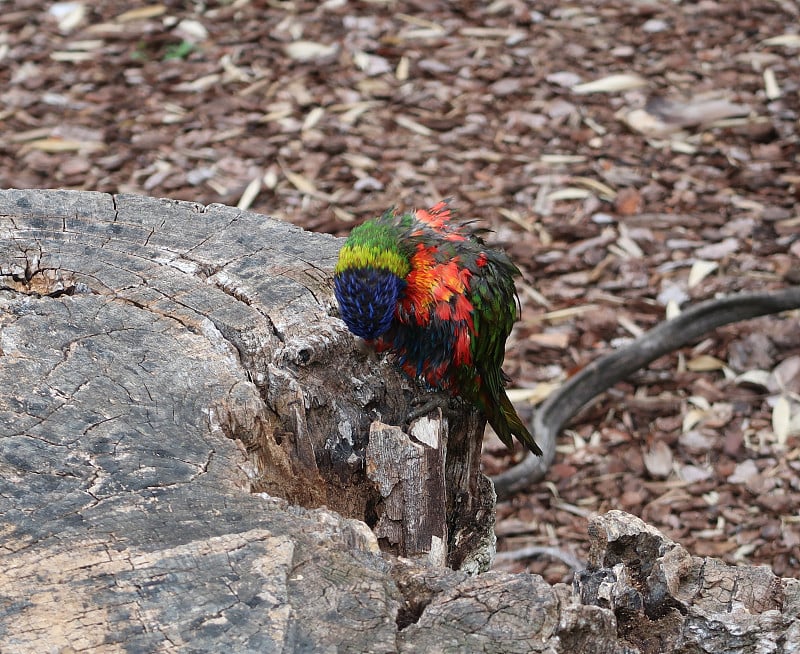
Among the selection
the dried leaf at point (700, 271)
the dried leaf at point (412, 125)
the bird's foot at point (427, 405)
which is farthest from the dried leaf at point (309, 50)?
the bird's foot at point (427, 405)

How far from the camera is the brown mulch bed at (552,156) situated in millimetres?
3434

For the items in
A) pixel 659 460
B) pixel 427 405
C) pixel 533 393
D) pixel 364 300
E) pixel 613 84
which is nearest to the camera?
pixel 364 300

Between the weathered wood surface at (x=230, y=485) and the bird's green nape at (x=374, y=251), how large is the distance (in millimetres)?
153

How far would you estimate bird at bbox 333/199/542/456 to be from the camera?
218cm

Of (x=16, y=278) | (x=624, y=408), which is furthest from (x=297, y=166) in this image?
(x=16, y=278)

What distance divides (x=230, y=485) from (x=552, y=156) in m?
3.48

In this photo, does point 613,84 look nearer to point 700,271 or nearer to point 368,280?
point 700,271

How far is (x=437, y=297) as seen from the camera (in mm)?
2328

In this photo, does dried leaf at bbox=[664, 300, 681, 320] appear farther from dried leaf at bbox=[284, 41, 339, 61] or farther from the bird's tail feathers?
dried leaf at bbox=[284, 41, 339, 61]

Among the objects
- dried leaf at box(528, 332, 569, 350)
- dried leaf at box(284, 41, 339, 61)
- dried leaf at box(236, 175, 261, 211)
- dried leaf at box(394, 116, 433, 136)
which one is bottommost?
dried leaf at box(528, 332, 569, 350)

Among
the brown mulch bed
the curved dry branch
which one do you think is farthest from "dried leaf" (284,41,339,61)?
the curved dry branch

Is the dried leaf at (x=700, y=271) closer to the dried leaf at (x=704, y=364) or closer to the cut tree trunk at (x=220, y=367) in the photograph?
the dried leaf at (x=704, y=364)

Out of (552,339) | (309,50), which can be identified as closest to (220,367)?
(552,339)

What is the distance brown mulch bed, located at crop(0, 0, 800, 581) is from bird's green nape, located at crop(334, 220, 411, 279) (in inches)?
55.2
